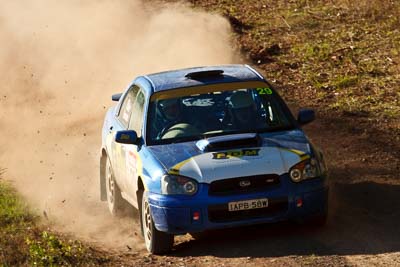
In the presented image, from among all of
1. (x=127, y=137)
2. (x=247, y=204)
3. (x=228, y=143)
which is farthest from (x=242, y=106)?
(x=247, y=204)

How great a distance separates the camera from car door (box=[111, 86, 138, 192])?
40.5ft

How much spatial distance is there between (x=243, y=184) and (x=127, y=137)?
146 cm

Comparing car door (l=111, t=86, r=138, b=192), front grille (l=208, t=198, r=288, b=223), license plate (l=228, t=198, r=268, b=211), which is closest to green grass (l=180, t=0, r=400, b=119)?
car door (l=111, t=86, r=138, b=192)

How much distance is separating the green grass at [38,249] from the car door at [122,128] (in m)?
0.93

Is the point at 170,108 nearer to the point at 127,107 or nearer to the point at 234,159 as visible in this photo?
the point at 127,107

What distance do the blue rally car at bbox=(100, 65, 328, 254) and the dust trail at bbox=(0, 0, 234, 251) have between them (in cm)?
242

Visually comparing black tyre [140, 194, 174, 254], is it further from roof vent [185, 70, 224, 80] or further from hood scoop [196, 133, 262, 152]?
roof vent [185, 70, 224, 80]

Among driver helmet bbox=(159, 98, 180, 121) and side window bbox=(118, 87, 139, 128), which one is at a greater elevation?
driver helmet bbox=(159, 98, 180, 121)

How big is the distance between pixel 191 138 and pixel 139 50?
12148 mm

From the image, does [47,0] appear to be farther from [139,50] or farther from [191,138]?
[191,138]

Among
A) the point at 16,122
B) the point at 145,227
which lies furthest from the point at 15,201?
the point at 16,122

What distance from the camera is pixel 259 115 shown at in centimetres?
1182

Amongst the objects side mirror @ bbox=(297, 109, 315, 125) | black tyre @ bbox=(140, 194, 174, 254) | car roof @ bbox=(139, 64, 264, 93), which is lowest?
black tyre @ bbox=(140, 194, 174, 254)

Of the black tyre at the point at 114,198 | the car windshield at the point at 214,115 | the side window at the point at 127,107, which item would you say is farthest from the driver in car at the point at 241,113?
the black tyre at the point at 114,198
